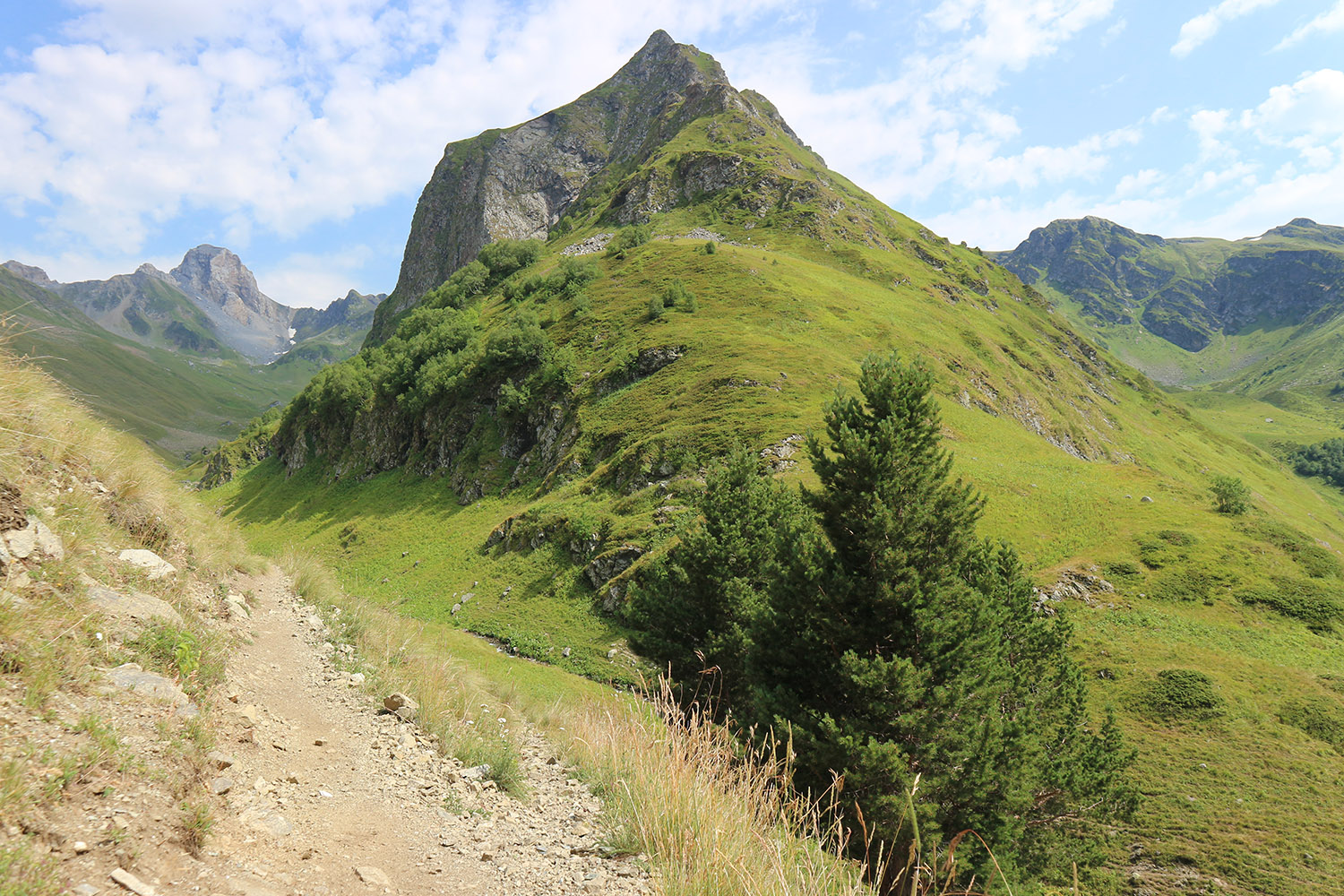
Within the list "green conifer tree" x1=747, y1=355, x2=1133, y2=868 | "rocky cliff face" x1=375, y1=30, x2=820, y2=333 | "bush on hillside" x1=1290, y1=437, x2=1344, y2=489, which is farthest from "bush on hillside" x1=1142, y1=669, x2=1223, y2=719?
"bush on hillside" x1=1290, y1=437, x2=1344, y2=489

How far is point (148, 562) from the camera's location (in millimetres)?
8938

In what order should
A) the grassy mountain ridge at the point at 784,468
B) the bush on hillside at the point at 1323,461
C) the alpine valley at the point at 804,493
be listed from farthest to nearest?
the bush on hillside at the point at 1323,461 < the grassy mountain ridge at the point at 784,468 < the alpine valley at the point at 804,493

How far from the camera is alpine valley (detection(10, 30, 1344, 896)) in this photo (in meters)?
15.0

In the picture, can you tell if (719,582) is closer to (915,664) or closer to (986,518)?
(915,664)

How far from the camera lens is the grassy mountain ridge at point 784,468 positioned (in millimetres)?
18516

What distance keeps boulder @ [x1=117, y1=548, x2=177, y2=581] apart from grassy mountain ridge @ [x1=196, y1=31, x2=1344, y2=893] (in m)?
9.88

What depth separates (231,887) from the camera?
4.12 metres

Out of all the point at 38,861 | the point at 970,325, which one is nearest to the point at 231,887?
the point at 38,861

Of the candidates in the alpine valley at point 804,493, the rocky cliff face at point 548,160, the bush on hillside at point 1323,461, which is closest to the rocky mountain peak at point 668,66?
the rocky cliff face at point 548,160

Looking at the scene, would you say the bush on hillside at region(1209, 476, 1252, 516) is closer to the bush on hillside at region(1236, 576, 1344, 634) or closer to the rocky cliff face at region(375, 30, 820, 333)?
the bush on hillside at region(1236, 576, 1344, 634)

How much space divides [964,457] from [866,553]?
26814 millimetres

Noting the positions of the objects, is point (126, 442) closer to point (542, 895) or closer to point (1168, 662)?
point (542, 895)

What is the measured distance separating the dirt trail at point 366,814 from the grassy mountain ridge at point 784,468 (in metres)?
11.5

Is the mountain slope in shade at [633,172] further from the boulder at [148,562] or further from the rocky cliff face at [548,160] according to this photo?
the boulder at [148,562]
